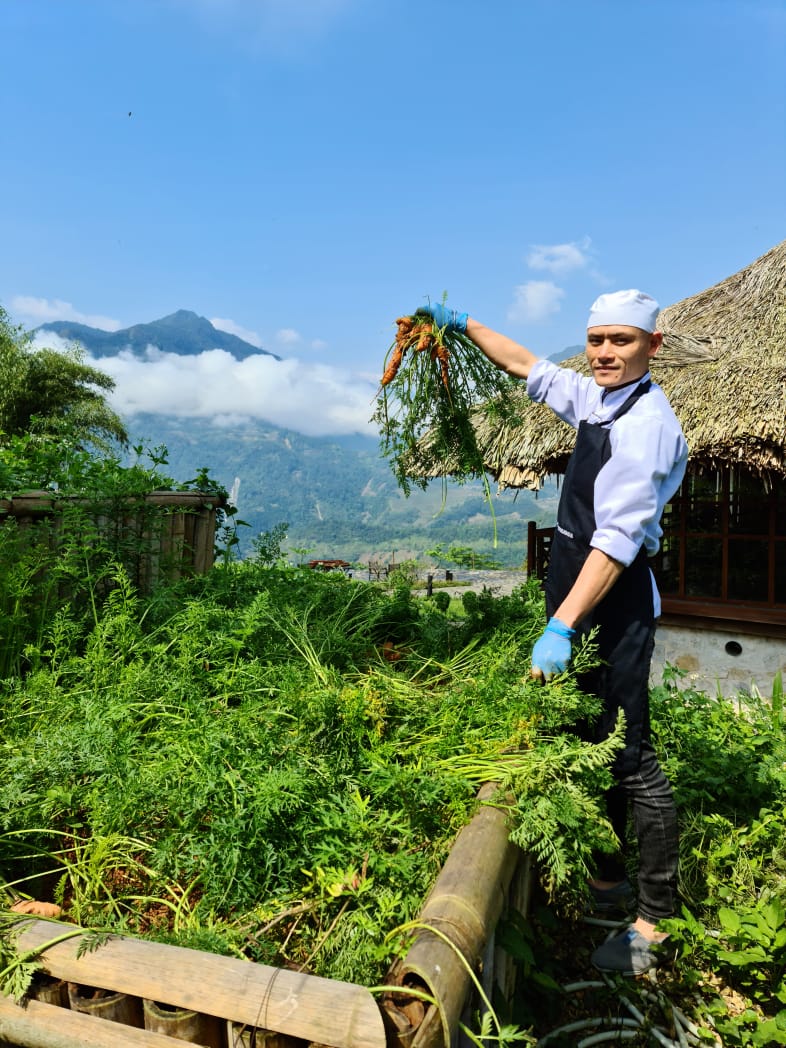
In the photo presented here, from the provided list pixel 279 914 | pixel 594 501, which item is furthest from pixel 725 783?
pixel 279 914

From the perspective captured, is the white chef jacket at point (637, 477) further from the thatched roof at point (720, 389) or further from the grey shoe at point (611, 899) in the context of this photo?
the thatched roof at point (720, 389)

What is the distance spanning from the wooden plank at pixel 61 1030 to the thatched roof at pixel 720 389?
590 cm

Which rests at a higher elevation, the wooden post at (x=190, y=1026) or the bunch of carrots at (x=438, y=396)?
the bunch of carrots at (x=438, y=396)

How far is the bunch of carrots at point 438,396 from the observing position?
318cm

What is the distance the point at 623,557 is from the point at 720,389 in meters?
5.57

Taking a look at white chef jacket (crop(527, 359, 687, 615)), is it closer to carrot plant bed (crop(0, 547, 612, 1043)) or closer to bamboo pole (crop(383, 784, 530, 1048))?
carrot plant bed (crop(0, 547, 612, 1043))

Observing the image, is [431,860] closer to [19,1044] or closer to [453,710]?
[453,710]

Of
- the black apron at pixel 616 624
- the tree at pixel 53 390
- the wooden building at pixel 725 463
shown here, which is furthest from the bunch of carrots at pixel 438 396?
the tree at pixel 53 390

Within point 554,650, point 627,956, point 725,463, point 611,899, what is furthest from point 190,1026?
point 725,463

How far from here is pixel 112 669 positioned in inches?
100

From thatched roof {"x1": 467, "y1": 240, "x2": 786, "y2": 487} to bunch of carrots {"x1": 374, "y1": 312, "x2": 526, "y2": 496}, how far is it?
11.1 ft

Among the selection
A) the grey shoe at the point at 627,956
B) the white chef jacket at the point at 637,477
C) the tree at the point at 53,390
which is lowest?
the grey shoe at the point at 627,956

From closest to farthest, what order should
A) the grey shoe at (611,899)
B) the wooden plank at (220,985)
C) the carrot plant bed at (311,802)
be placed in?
the wooden plank at (220,985)
the carrot plant bed at (311,802)
the grey shoe at (611,899)

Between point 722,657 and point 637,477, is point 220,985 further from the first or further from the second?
point 722,657
